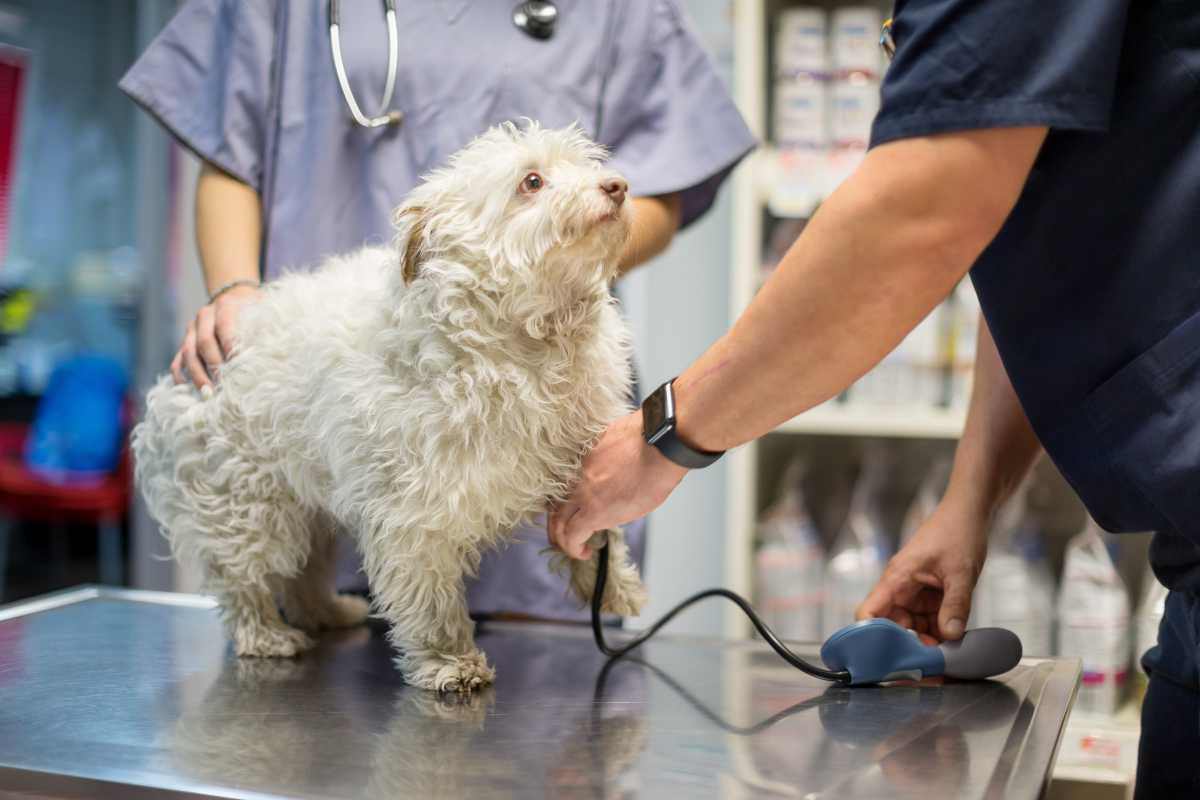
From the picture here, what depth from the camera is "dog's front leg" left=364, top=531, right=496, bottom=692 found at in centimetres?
88

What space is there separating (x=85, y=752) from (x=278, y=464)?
0.92 ft

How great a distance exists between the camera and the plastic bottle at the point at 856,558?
1.84 metres

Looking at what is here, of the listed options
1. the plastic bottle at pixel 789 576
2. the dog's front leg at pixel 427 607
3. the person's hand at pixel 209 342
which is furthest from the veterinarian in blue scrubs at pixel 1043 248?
the plastic bottle at pixel 789 576

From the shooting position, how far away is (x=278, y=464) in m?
0.96

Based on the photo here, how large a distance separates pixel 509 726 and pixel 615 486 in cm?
19

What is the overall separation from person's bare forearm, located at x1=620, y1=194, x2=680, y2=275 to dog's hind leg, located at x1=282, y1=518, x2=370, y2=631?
39 cm

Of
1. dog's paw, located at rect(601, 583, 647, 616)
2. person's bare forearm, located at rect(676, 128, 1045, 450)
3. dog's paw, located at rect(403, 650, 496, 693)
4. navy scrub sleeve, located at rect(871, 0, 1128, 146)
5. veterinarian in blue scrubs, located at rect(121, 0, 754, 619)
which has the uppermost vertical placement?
veterinarian in blue scrubs, located at rect(121, 0, 754, 619)

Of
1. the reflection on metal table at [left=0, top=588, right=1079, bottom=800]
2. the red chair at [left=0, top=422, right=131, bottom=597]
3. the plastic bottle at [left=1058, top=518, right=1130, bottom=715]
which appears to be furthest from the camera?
the red chair at [left=0, top=422, right=131, bottom=597]

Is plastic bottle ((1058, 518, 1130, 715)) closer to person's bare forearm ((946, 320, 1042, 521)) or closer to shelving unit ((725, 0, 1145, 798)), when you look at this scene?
shelving unit ((725, 0, 1145, 798))

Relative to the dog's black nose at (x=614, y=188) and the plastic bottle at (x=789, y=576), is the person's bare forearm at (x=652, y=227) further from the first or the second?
the plastic bottle at (x=789, y=576)

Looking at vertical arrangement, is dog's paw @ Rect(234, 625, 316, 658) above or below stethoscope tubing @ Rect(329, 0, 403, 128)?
below

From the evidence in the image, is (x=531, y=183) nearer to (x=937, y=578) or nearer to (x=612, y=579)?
(x=612, y=579)

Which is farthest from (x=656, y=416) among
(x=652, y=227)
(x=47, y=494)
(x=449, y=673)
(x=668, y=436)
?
(x=47, y=494)

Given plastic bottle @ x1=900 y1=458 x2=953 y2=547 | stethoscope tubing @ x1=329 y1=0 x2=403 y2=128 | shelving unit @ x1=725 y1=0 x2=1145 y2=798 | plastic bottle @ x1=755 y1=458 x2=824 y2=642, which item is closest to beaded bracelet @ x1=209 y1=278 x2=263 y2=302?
stethoscope tubing @ x1=329 y1=0 x2=403 y2=128
